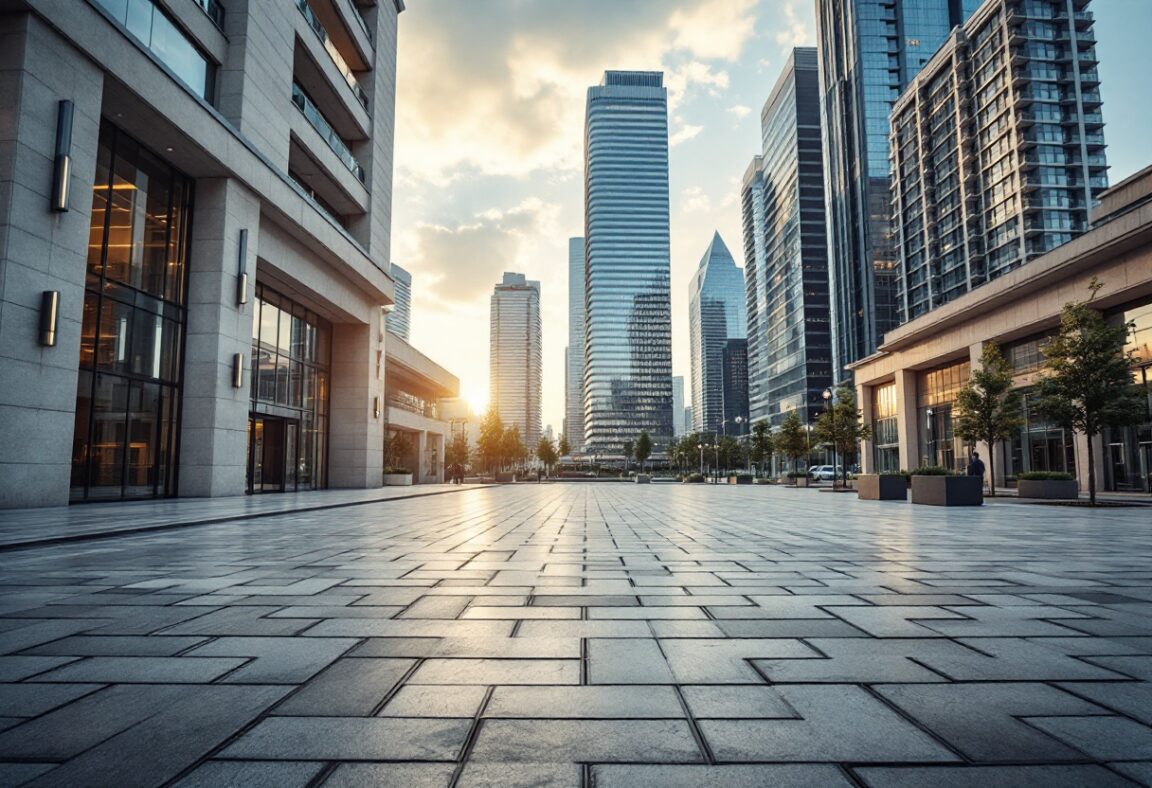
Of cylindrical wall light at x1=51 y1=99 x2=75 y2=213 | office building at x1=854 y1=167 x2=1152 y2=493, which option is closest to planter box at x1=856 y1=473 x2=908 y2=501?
office building at x1=854 y1=167 x2=1152 y2=493

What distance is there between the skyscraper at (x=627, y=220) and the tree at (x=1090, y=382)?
5381 inches

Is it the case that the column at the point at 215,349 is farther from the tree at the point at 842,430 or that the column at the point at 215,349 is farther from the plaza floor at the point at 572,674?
the tree at the point at 842,430

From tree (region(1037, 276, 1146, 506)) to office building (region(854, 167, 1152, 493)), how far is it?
1.84m

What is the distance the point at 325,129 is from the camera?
28.0m

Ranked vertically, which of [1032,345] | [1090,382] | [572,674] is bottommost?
[572,674]

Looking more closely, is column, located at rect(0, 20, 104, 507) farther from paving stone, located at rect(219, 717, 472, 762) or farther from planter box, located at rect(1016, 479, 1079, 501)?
planter box, located at rect(1016, 479, 1079, 501)

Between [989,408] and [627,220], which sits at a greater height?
[627,220]

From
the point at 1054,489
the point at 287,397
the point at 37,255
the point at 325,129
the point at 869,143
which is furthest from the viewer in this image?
the point at 869,143

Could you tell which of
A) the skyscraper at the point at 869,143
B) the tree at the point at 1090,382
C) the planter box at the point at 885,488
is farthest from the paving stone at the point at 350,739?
Answer: the skyscraper at the point at 869,143

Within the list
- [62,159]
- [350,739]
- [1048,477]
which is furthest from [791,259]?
[350,739]

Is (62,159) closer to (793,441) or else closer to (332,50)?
(332,50)

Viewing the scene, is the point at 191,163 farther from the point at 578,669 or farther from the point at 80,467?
the point at 578,669

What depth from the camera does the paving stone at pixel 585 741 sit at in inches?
81.7

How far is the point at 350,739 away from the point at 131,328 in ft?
62.8
